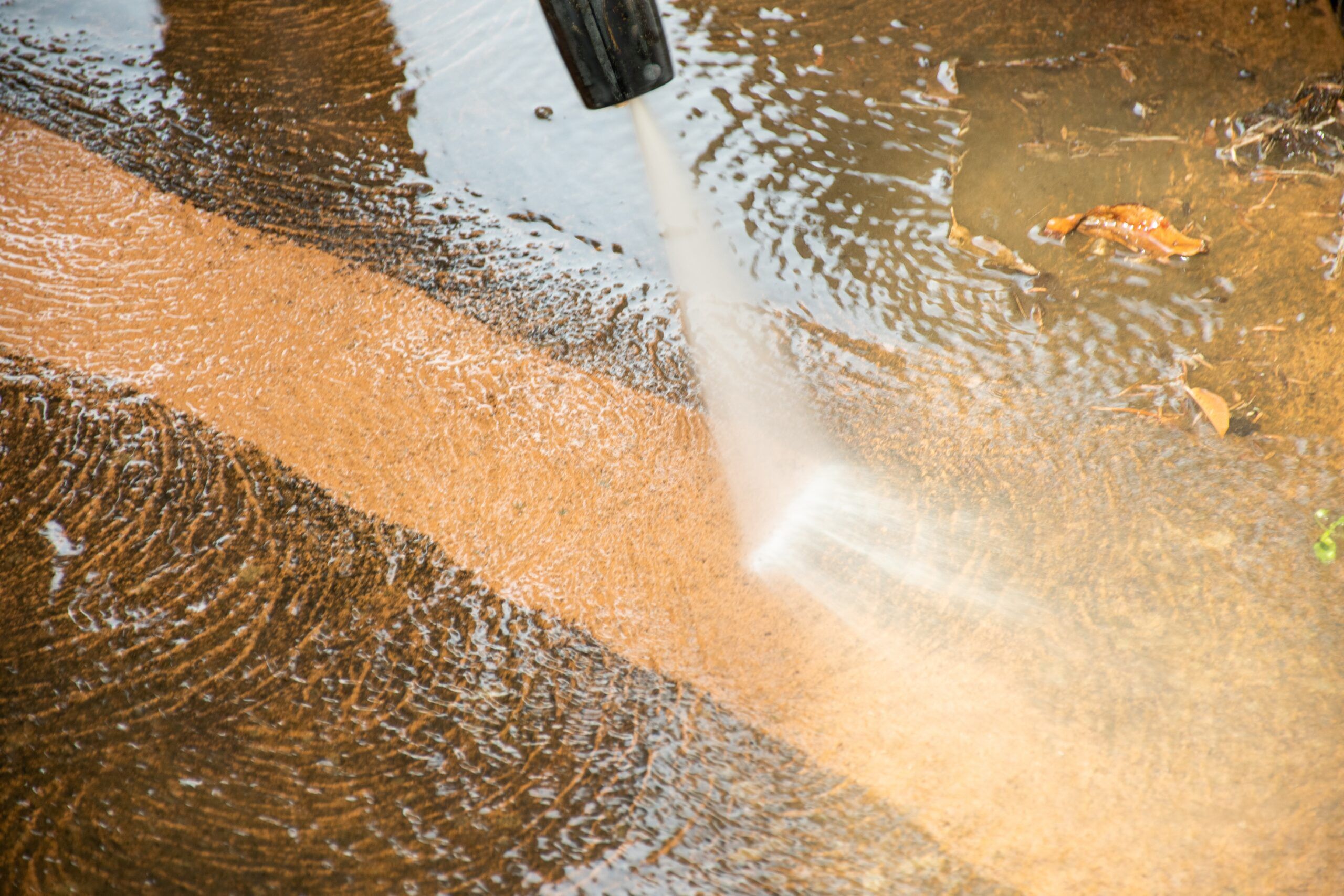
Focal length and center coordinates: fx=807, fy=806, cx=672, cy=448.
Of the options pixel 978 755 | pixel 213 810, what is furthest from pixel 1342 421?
pixel 213 810

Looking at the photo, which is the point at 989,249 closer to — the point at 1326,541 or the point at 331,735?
the point at 1326,541

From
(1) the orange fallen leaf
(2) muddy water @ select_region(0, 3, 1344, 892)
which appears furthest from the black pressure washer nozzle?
(1) the orange fallen leaf

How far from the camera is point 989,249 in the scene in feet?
5.27

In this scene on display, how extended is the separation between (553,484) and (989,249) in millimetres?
975

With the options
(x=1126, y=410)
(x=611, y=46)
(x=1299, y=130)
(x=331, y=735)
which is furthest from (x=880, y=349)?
(x=331, y=735)

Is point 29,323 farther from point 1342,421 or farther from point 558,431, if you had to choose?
point 1342,421

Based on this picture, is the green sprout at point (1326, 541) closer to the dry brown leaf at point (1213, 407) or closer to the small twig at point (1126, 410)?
the dry brown leaf at point (1213, 407)

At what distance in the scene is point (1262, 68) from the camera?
180 cm

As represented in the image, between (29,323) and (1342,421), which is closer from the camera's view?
(1342,421)

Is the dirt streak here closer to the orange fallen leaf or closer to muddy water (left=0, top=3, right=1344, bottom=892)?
muddy water (left=0, top=3, right=1344, bottom=892)

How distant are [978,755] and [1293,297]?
107 cm

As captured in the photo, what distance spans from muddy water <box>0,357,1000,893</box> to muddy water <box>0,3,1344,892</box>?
8cm

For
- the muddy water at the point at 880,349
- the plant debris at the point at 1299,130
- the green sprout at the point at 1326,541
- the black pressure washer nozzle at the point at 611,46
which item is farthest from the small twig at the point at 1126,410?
the black pressure washer nozzle at the point at 611,46

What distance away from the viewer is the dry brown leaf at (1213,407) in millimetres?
1412
